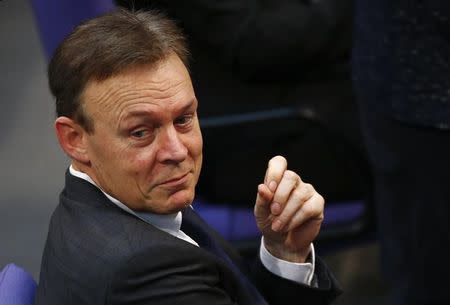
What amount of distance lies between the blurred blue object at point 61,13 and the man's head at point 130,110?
82 centimetres

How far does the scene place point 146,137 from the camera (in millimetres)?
1250

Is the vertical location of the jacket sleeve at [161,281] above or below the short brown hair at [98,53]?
below

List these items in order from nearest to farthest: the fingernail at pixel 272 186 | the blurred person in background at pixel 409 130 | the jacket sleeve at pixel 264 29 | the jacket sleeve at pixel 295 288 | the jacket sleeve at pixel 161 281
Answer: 1. the jacket sleeve at pixel 161 281
2. the fingernail at pixel 272 186
3. the jacket sleeve at pixel 295 288
4. the blurred person in background at pixel 409 130
5. the jacket sleeve at pixel 264 29

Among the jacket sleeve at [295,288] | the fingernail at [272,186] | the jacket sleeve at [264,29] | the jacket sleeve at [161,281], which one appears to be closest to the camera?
the jacket sleeve at [161,281]

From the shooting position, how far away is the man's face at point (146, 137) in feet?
4.02

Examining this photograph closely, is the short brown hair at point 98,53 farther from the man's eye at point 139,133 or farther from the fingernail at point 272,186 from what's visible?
the fingernail at point 272,186

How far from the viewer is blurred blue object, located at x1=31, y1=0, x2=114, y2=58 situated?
6.95ft

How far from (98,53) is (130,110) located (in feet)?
0.23

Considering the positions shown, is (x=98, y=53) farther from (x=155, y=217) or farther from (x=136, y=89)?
(x=155, y=217)

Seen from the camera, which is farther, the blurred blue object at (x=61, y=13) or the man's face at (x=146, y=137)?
the blurred blue object at (x=61, y=13)

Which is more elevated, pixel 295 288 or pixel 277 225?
pixel 277 225

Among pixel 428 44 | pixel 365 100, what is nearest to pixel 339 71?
pixel 365 100

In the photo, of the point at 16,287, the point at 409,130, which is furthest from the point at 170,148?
the point at 409,130

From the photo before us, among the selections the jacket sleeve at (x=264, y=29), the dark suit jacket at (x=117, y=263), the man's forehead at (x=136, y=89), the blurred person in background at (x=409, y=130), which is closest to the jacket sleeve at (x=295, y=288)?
the dark suit jacket at (x=117, y=263)
